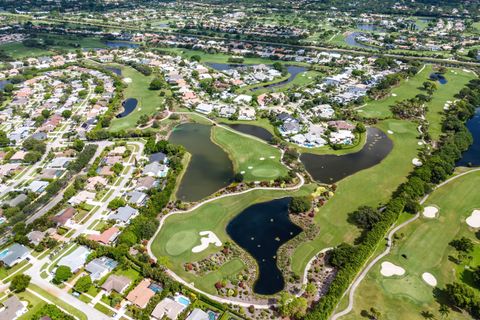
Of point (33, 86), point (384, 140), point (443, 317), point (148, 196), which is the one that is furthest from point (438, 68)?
point (33, 86)

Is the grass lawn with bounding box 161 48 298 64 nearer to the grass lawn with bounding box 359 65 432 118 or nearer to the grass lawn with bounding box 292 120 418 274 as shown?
the grass lawn with bounding box 359 65 432 118

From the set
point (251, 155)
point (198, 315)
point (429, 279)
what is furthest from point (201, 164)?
point (429, 279)

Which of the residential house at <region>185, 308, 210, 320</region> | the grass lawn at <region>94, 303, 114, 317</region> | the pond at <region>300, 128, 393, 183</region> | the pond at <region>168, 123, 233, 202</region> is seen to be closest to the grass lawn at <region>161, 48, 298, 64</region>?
the pond at <region>168, 123, 233, 202</region>

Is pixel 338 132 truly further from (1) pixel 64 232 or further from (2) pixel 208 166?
(1) pixel 64 232

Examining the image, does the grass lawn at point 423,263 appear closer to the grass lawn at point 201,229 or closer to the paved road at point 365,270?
the paved road at point 365,270

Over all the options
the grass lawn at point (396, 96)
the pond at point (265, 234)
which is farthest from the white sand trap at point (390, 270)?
the grass lawn at point (396, 96)

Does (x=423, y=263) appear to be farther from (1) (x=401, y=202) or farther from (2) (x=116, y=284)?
(2) (x=116, y=284)
